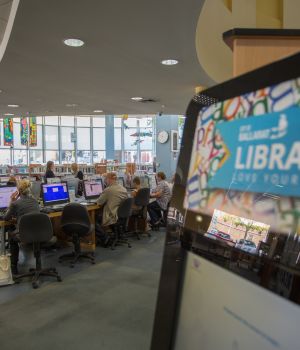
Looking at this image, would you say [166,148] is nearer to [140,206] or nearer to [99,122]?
[99,122]

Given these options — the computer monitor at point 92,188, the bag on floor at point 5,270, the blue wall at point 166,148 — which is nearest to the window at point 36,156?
the blue wall at point 166,148

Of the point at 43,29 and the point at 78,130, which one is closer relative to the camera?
the point at 43,29

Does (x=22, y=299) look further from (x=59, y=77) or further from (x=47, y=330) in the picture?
(x=59, y=77)

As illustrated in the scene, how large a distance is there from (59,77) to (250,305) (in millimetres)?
5407

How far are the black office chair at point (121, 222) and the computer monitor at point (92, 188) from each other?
82 cm

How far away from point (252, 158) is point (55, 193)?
547 centimetres

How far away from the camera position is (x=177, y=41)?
12.1 ft

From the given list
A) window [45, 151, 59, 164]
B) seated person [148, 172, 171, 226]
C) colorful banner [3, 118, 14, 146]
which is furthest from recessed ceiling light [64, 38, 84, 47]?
window [45, 151, 59, 164]

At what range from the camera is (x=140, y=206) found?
6715 millimetres

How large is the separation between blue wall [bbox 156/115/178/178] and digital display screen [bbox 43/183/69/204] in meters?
7.03

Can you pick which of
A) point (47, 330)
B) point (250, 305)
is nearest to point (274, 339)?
point (250, 305)

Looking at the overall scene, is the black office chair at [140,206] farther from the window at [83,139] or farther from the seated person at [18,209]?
the window at [83,139]

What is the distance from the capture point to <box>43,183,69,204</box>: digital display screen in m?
5.57

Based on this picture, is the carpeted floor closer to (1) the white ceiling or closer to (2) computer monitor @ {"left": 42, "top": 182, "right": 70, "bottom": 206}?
(2) computer monitor @ {"left": 42, "top": 182, "right": 70, "bottom": 206}
